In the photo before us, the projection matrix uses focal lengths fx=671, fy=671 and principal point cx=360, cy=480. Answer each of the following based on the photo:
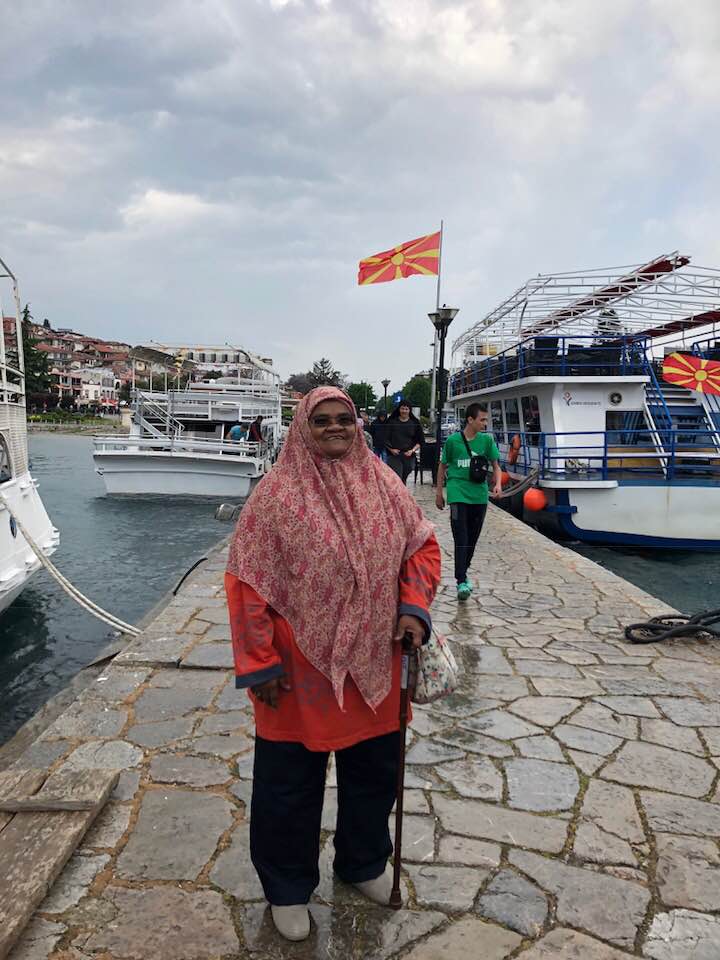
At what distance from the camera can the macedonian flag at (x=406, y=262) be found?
58.9 feet

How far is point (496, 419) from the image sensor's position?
18.7m

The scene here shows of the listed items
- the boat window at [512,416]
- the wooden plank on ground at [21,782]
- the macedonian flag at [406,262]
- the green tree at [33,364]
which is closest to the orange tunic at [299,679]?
the wooden plank on ground at [21,782]

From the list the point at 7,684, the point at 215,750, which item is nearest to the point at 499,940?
the point at 215,750

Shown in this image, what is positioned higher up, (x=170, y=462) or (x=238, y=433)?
(x=238, y=433)

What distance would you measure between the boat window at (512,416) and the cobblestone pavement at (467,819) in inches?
467

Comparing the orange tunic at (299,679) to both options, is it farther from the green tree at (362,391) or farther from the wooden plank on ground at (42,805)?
the green tree at (362,391)

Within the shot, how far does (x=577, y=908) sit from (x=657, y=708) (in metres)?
1.87

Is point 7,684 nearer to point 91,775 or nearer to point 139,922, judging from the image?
point 91,775

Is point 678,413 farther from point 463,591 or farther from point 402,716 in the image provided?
point 402,716

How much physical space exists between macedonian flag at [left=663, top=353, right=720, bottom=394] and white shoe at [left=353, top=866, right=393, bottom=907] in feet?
41.2

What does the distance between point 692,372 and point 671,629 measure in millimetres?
9611

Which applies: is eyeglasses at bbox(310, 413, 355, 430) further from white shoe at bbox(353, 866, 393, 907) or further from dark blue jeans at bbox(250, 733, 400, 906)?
white shoe at bbox(353, 866, 393, 907)

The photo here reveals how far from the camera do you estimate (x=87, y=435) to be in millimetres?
65625

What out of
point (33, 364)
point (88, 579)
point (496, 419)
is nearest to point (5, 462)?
point (88, 579)
